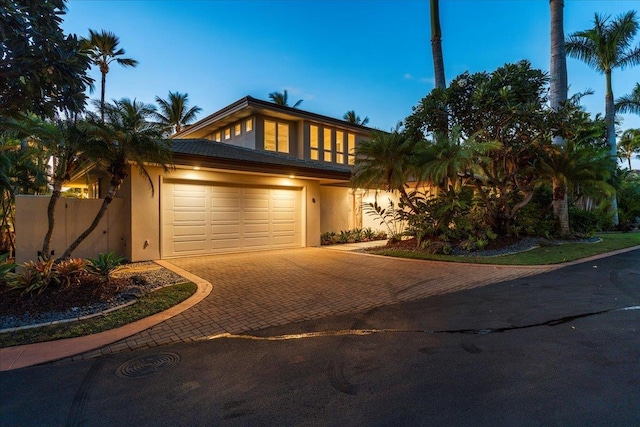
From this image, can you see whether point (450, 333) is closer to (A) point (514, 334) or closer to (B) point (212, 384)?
(A) point (514, 334)

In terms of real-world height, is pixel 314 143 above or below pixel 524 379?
above

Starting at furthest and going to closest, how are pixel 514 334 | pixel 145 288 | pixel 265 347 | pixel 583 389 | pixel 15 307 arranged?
1. pixel 145 288
2. pixel 15 307
3. pixel 514 334
4. pixel 265 347
5. pixel 583 389

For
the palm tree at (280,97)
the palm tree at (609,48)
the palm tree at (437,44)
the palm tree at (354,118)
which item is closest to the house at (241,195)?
the palm tree at (437,44)

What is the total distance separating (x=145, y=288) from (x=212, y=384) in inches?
162

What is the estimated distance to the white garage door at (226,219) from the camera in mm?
10531

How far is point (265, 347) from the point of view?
12.4ft

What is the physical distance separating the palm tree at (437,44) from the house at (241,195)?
573cm

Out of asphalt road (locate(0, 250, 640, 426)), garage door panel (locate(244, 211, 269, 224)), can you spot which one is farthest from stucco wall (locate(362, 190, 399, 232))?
asphalt road (locate(0, 250, 640, 426))

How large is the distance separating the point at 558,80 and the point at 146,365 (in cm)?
1662

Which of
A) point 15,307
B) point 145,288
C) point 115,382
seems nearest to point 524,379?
point 115,382

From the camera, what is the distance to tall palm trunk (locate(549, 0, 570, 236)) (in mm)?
13008

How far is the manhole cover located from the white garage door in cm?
746

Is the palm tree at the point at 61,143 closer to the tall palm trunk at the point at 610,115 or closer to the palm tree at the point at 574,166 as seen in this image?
the palm tree at the point at 574,166

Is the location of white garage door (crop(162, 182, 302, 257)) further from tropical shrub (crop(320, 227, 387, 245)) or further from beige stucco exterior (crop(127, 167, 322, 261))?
tropical shrub (crop(320, 227, 387, 245))
